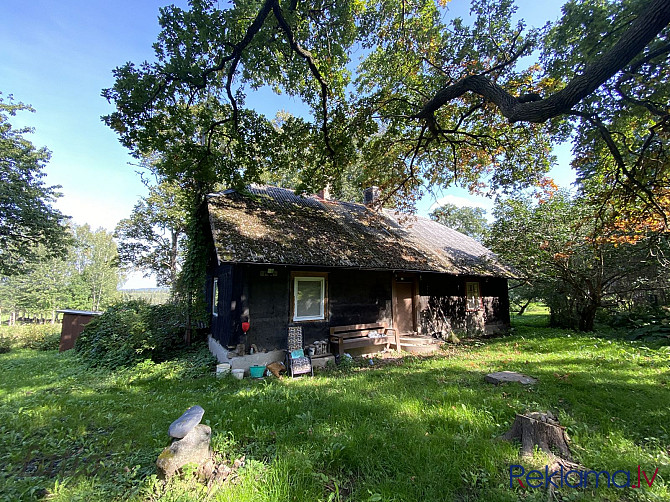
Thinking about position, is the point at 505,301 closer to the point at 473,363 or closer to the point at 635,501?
the point at 473,363

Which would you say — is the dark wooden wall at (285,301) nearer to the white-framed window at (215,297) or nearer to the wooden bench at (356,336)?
the wooden bench at (356,336)

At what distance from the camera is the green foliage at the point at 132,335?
896 cm

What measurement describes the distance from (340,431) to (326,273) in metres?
5.59

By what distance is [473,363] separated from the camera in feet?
26.3

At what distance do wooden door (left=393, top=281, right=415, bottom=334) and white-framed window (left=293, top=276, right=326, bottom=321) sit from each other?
11.0ft

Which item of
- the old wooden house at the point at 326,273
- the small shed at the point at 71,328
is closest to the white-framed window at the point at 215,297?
the old wooden house at the point at 326,273

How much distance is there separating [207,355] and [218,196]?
17.9ft

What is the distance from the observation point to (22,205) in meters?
14.7

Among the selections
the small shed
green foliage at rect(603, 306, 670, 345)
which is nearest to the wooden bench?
green foliage at rect(603, 306, 670, 345)

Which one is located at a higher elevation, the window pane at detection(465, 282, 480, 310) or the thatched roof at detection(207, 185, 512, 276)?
the thatched roof at detection(207, 185, 512, 276)

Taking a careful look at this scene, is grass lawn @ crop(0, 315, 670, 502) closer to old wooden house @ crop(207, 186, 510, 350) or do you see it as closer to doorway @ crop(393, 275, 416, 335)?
old wooden house @ crop(207, 186, 510, 350)

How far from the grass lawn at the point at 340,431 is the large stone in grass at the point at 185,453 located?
13 cm

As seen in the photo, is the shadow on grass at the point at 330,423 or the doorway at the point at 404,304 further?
the doorway at the point at 404,304

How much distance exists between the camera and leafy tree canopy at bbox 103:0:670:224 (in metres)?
5.70
